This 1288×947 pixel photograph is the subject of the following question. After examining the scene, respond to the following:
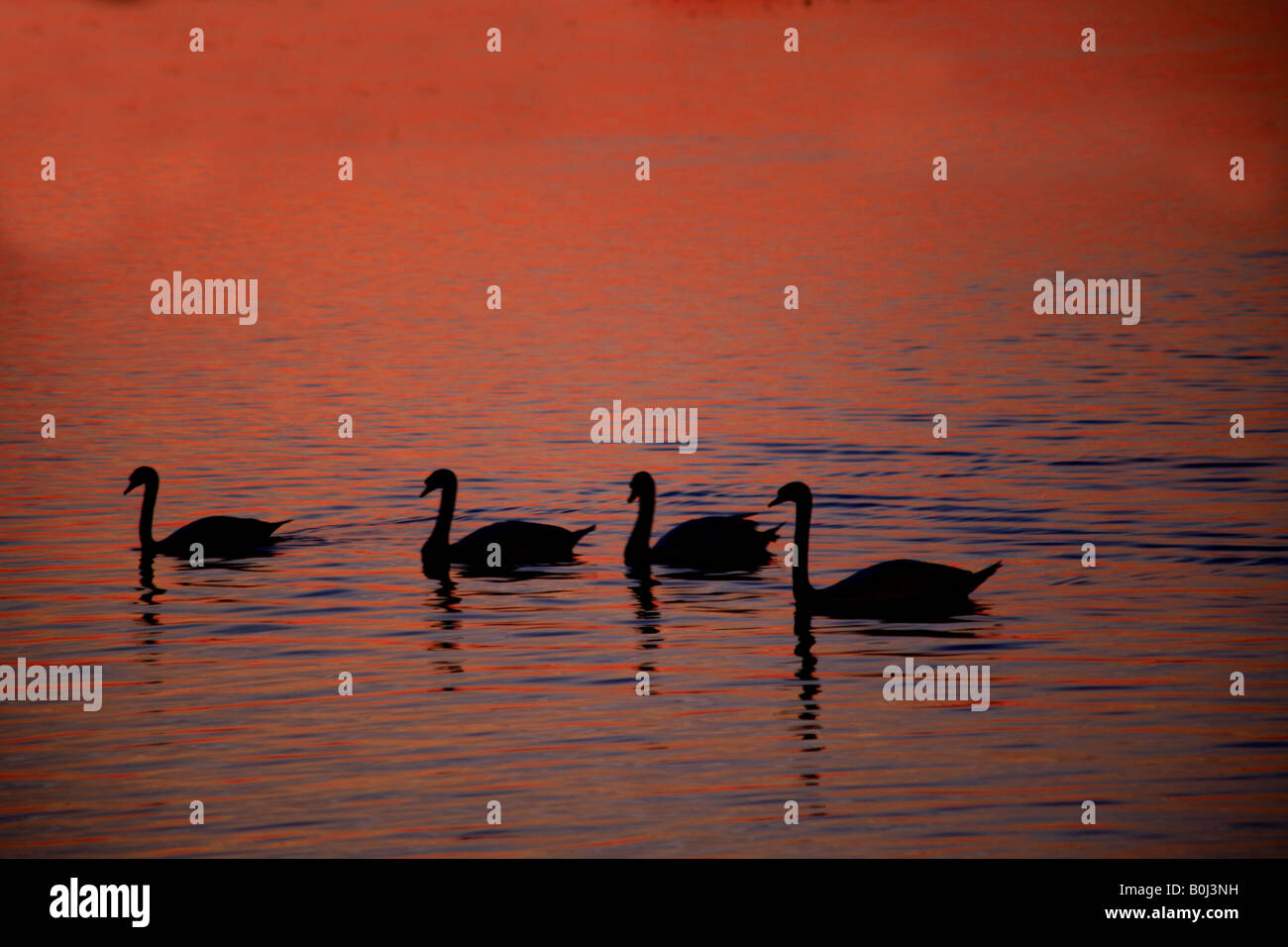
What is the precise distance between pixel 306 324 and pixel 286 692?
117 feet

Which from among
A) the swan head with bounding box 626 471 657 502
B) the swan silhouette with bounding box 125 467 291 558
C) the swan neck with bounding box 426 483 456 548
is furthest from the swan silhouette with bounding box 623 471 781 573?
the swan silhouette with bounding box 125 467 291 558

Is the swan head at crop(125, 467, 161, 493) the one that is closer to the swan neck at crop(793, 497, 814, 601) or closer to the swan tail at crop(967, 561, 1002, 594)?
the swan neck at crop(793, 497, 814, 601)

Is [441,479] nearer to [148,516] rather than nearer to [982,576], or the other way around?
[148,516]

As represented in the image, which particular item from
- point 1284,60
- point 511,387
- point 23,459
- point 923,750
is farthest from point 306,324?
point 1284,60

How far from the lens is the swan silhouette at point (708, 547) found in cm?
2077

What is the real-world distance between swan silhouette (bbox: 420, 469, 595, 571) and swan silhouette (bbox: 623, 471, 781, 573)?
2.59 feet

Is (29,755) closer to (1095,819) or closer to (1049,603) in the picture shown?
(1095,819)

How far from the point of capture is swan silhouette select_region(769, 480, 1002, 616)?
57.5ft

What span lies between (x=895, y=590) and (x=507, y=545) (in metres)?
5.35

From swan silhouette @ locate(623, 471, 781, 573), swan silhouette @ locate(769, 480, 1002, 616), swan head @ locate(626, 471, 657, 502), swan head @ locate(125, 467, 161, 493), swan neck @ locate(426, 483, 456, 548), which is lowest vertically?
swan silhouette @ locate(769, 480, 1002, 616)

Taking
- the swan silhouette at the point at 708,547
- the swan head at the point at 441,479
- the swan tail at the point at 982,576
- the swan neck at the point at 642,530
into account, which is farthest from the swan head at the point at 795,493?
the swan head at the point at 441,479

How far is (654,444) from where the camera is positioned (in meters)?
30.7

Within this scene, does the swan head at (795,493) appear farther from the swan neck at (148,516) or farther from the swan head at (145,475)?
the swan head at (145,475)

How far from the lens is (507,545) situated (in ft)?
69.6
